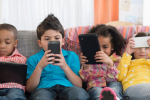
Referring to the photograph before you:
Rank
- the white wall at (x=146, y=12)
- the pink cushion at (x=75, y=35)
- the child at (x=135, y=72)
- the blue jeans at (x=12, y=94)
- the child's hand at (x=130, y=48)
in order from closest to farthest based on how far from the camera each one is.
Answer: the blue jeans at (x=12, y=94), the child at (x=135, y=72), the child's hand at (x=130, y=48), the pink cushion at (x=75, y=35), the white wall at (x=146, y=12)

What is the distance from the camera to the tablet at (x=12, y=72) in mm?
990

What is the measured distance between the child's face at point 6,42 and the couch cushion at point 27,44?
0.25ft

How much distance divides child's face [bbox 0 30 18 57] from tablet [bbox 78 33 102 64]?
552 mm

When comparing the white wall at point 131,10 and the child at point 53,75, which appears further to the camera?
the white wall at point 131,10

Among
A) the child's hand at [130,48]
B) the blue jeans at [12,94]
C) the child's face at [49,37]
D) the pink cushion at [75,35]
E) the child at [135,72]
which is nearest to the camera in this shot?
the blue jeans at [12,94]

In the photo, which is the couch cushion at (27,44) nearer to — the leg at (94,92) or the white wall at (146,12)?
the leg at (94,92)

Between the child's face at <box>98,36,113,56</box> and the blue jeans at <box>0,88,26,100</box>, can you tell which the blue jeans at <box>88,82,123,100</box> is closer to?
the child's face at <box>98,36,113,56</box>

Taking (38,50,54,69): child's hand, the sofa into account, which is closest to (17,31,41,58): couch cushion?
the sofa

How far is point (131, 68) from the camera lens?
4.29 ft

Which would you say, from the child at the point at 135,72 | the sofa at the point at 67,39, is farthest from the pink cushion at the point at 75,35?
the child at the point at 135,72

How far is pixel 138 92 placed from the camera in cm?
104

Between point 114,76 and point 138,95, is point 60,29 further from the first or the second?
point 138,95

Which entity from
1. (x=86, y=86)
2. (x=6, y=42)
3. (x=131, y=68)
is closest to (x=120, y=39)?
(x=131, y=68)

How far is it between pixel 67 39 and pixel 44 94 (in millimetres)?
569
